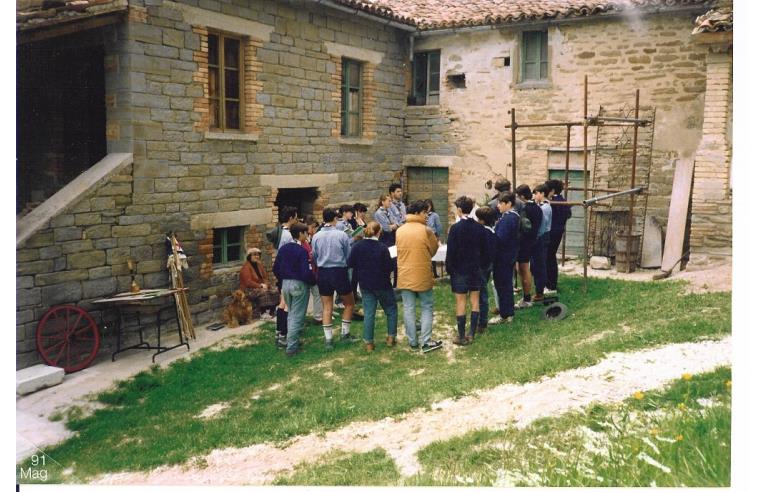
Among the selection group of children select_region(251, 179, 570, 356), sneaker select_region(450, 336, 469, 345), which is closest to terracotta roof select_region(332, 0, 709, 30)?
group of children select_region(251, 179, 570, 356)

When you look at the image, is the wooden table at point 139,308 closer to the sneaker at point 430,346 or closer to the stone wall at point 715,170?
the sneaker at point 430,346

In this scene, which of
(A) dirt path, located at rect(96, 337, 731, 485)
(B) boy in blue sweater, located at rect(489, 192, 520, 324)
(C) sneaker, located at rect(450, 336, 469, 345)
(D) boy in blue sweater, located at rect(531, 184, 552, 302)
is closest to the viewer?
(A) dirt path, located at rect(96, 337, 731, 485)

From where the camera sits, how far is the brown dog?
10.1 metres

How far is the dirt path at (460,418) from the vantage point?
5.67 m

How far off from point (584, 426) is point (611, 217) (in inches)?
305

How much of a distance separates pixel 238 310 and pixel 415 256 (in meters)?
3.35

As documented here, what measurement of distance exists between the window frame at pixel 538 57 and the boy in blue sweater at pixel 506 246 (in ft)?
17.7

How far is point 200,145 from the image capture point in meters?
10.1

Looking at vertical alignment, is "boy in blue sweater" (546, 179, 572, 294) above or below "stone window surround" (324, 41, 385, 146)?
below

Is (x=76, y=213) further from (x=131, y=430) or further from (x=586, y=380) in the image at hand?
(x=586, y=380)

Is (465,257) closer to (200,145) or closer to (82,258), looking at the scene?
(200,145)

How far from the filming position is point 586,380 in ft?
20.1

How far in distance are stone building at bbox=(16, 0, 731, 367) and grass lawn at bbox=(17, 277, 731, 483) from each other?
1.56m

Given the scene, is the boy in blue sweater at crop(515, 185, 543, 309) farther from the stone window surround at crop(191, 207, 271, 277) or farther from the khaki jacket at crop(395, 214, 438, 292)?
the stone window surround at crop(191, 207, 271, 277)
